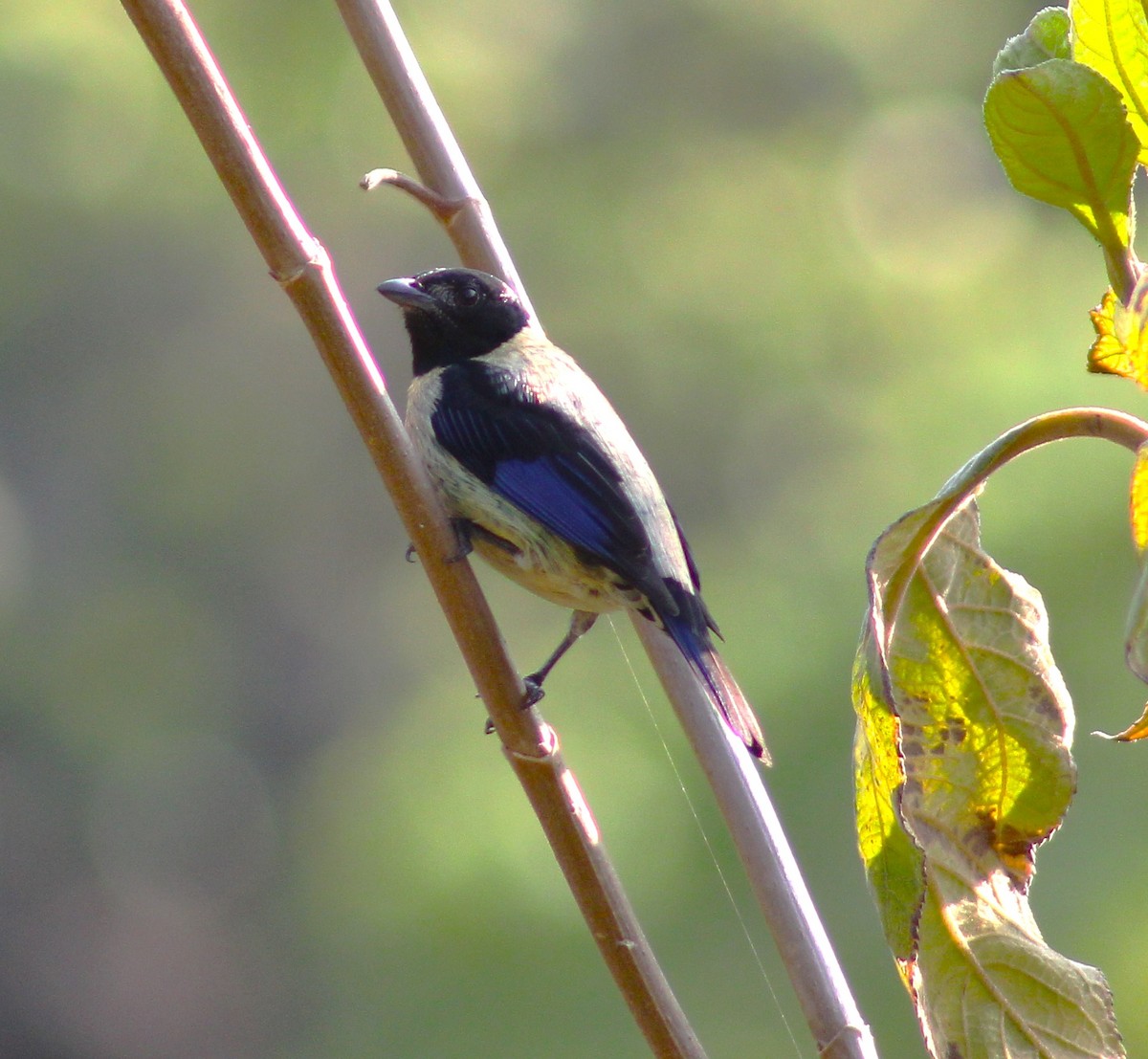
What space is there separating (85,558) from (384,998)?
10.6ft

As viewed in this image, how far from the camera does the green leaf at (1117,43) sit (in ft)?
4.36

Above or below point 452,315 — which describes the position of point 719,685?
below

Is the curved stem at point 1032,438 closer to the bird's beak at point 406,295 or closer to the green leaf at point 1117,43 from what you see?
the green leaf at point 1117,43

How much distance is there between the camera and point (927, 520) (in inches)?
55.2

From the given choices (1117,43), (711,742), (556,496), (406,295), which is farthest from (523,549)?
(1117,43)

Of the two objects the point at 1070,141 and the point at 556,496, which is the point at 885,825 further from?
the point at 556,496

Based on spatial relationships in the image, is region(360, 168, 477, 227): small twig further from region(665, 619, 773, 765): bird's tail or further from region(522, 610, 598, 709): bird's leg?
region(522, 610, 598, 709): bird's leg

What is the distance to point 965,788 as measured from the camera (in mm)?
1522

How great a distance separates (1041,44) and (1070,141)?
19 centimetres

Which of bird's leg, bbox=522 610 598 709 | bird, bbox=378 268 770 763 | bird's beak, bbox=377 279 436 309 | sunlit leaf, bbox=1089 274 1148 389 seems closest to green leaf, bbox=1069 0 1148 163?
sunlit leaf, bbox=1089 274 1148 389

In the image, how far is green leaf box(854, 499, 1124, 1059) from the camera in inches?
51.6

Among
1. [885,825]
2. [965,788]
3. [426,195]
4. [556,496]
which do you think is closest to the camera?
[885,825]

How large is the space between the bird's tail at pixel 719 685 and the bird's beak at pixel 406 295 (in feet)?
3.76

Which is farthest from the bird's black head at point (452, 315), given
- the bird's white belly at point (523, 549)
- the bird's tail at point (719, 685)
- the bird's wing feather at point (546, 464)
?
the bird's tail at point (719, 685)
